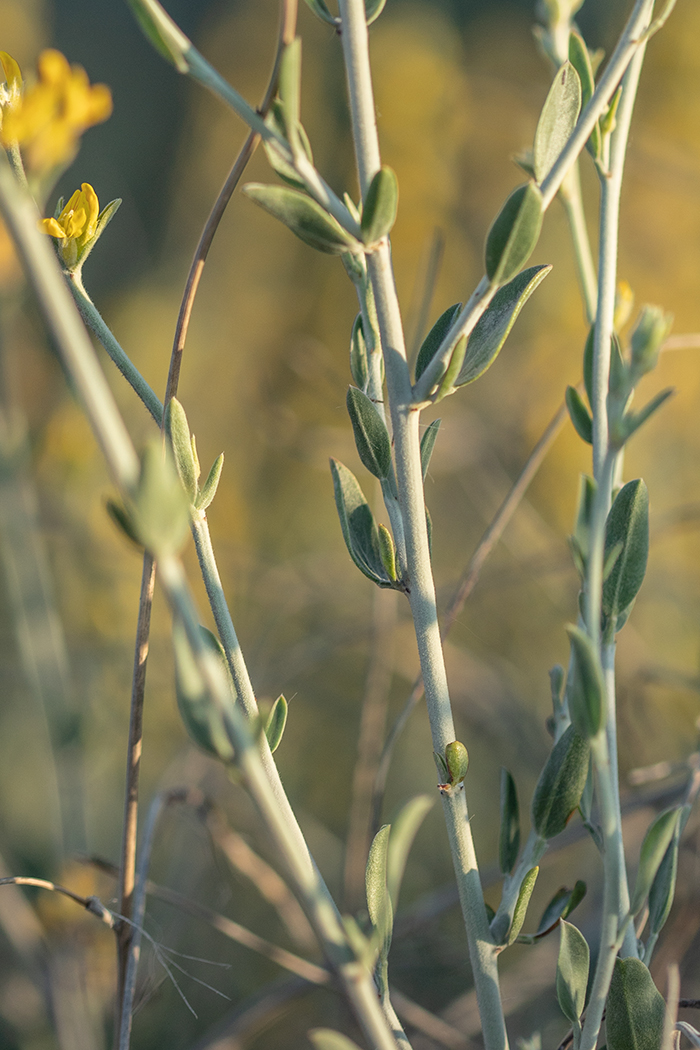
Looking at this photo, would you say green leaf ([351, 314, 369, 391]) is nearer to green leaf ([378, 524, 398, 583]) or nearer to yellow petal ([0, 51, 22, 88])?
green leaf ([378, 524, 398, 583])

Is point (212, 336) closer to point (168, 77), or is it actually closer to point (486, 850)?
point (486, 850)

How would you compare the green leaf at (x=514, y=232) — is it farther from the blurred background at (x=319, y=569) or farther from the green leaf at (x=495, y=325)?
the blurred background at (x=319, y=569)

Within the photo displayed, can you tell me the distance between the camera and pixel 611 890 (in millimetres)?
407

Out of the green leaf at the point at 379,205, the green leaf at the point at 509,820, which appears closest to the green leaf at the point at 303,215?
the green leaf at the point at 379,205

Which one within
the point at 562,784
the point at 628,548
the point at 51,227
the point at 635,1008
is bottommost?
the point at 635,1008

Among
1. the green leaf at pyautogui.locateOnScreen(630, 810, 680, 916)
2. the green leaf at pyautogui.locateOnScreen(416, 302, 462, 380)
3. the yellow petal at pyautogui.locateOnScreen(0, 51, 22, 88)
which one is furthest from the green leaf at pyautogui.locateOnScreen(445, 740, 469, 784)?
the yellow petal at pyautogui.locateOnScreen(0, 51, 22, 88)

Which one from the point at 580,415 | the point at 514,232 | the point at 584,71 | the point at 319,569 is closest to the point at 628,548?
the point at 580,415

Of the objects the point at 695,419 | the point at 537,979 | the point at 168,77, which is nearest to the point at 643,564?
the point at 537,979

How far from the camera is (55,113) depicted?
36 centimetres

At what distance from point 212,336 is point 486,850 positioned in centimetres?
203

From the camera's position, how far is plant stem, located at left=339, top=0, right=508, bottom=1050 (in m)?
0.42

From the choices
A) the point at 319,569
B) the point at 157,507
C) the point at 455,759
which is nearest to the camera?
the point at 157,507

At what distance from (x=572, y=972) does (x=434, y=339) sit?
0.37 metres

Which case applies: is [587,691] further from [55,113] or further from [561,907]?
[55,113]
